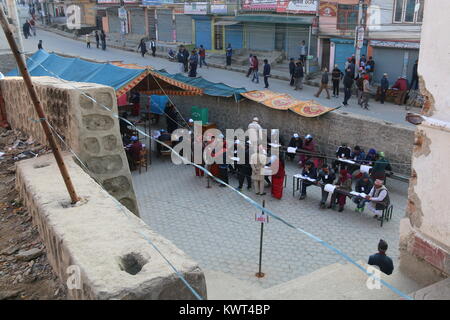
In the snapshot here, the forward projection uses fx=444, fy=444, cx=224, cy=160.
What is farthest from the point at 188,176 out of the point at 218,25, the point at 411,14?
the point at 218,25

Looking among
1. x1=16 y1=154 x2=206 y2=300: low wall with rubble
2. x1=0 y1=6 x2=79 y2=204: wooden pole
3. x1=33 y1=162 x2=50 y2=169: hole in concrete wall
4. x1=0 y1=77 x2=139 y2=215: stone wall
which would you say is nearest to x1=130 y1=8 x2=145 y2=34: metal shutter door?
x1=0 y1=77 x2=139 y2=215: stone wall

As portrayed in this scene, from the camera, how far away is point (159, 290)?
3.12 metres

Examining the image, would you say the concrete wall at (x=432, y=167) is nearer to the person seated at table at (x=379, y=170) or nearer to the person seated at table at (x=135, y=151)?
the person seated at table at (x=379, y=170)

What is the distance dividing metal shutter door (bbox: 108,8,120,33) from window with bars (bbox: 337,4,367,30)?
21996 mm

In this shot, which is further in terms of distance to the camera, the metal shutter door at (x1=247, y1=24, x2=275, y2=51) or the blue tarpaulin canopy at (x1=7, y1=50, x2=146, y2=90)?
the metal shutter door at (x1=247, y1=24, x2=275, y2=51)

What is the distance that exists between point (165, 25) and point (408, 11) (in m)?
18.1

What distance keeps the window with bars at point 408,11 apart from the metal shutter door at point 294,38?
4939 millimetres

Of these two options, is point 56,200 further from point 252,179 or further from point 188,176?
point 188,176

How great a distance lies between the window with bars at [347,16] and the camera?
20.3m

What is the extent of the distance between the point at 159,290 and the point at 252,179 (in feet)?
26.4

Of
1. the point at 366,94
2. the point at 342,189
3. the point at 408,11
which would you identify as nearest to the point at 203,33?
the point at 408,11

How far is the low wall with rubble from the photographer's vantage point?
10.2 feet

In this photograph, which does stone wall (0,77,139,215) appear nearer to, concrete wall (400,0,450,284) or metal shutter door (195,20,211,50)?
concrete wall (400,0,450,284)

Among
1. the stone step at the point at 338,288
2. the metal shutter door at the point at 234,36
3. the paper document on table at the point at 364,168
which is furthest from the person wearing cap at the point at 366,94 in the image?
the stone step at the point at 338,288
